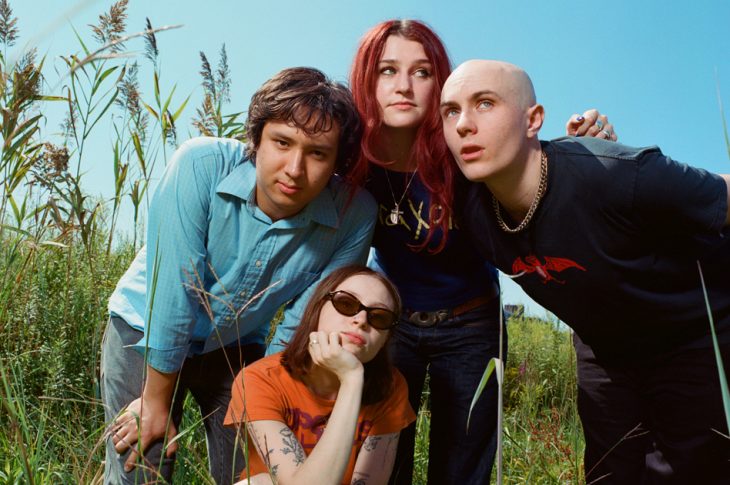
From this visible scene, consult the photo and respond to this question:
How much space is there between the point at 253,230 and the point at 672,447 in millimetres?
1808

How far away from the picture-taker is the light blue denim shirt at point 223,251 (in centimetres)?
229

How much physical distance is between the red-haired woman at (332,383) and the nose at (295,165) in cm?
44

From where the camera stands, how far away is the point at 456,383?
9.12 ft

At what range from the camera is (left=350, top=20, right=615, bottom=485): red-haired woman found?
2.56 meters

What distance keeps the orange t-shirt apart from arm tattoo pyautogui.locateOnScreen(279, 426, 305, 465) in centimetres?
5

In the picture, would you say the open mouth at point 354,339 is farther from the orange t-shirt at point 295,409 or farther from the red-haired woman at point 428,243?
the red-haired woman at point 428,243

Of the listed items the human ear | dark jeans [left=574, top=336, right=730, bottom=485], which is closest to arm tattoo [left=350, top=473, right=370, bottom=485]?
dark jeans [left=574, top=336, right=730, bottom=485]

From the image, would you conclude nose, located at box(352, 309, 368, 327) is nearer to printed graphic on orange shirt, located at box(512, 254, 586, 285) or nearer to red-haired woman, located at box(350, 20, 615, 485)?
red-haired woman, located at box(350, 20, 615, 485)

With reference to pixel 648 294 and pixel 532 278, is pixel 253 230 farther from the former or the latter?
pixel 648 294

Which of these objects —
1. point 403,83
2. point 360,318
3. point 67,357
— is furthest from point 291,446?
point 67,357

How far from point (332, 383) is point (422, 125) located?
105 cm

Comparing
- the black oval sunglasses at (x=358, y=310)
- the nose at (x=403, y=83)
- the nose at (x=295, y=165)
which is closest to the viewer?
the nose at (x=295, y=165)

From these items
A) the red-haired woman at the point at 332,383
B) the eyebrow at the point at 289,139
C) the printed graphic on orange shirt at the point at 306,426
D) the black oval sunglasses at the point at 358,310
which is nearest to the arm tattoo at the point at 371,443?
the red-haired woman at the point at 332,383

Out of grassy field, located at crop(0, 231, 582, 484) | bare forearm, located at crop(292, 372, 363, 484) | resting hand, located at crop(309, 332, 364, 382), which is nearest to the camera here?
bare forearm, located at crop(292, 372, 363, 484)
